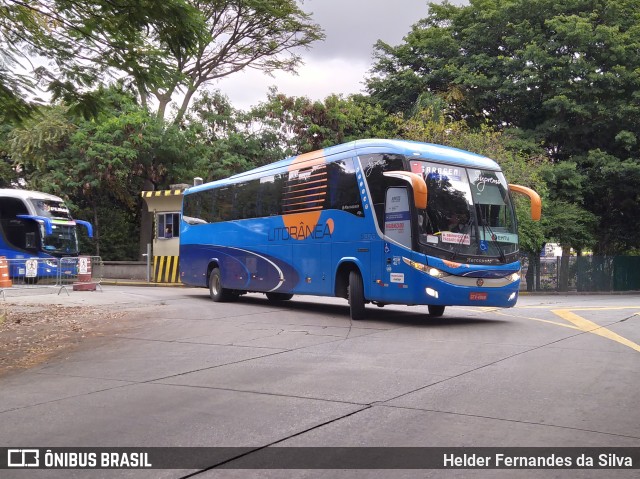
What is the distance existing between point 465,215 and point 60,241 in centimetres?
→ 2263

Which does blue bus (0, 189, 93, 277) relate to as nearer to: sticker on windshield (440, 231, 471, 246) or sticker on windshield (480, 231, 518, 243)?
sticker on windshield (440, 231, 471, 246)

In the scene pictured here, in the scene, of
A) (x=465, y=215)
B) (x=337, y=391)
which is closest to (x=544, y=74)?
(x=465, y=215)

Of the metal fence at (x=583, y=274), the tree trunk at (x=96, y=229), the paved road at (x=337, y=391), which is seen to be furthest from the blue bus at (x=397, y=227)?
the tree trunk at (x=96, y=229)

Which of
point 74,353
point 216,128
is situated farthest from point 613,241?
point 74,353

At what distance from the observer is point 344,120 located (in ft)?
107

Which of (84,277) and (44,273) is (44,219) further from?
(44,273)

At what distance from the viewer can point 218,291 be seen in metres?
18.9

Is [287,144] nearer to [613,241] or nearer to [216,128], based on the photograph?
[216,128]

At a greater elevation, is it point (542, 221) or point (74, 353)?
point (542, 221)

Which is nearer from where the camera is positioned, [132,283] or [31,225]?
[31,225]

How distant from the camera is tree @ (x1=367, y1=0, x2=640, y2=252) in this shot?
1080 inches

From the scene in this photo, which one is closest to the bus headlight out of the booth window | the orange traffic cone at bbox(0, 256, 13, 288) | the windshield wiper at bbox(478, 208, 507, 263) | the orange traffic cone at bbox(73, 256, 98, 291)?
the windshield wiper at bbox(478, 208, 507, 263)

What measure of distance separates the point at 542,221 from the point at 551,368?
71.1ft

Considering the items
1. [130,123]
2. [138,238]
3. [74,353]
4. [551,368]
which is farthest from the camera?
[138,238]
